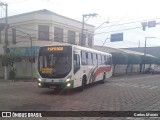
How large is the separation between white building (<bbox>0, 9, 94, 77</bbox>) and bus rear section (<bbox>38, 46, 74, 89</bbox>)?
17887 millimetres

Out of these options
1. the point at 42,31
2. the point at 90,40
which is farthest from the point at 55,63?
the point at 90,40

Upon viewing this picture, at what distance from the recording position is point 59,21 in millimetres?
37156

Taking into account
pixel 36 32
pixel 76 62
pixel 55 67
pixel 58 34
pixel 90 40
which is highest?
pixel 36 32

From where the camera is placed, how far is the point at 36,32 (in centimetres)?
3522

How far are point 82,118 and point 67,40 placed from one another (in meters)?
30.9

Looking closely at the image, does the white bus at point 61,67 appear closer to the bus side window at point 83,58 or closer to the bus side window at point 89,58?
the bus side window at point 83,58

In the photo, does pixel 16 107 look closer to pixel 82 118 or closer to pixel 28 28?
pixel 82 118

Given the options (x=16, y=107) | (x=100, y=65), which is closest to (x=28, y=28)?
(x=100, y=65)

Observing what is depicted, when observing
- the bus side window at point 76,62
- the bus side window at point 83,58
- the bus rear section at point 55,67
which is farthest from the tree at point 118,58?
the bus rear section at point 55,67

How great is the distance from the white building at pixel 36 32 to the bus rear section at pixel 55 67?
1789 centimetres

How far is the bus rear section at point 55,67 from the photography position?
1508cm

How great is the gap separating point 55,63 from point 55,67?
0.91 feet

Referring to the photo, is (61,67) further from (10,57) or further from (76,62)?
(10,57)

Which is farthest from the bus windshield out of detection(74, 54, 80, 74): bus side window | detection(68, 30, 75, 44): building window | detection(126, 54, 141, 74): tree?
detection(126, 54, 141, 74): tree
